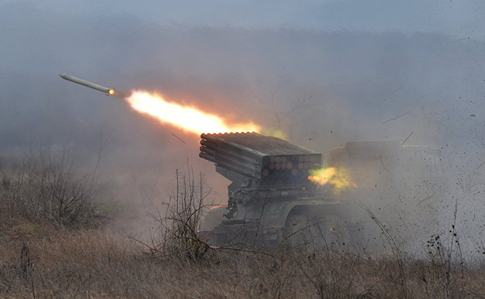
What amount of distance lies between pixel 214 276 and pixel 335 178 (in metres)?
7.71

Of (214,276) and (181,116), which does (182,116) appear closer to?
(181,116)

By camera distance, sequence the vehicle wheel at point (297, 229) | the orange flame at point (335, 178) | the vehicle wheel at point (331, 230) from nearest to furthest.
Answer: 1. the vehicle wheel at point (297, 229)
2. the vehicle wheel at point (331, 230)
3. the orange flame at point (335, 178)

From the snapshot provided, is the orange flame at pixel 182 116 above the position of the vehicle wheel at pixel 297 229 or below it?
above

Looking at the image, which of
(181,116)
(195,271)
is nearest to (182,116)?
(181,116)

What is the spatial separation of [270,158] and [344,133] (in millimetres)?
11365

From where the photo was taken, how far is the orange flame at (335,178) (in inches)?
658

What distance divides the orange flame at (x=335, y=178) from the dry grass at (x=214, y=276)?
4092mm

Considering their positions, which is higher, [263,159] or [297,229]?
[263,159]

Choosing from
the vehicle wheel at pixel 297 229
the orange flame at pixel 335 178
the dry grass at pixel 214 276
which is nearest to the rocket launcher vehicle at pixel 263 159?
the orange flame at pixel 335 178

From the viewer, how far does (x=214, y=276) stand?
34.6 ft

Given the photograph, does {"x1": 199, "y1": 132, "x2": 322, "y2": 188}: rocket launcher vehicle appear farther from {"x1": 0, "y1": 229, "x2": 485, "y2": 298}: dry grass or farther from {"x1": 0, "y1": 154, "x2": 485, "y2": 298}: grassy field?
{"x1": 0, "y1": 229, "x2": 485, "y2": 298}: dry grass

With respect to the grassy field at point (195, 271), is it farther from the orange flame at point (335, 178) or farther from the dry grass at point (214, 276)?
the orange flame at point (335, 178)

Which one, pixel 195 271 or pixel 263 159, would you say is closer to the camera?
pixel 195 271

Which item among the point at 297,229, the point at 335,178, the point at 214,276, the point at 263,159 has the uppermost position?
the point at 263,159
